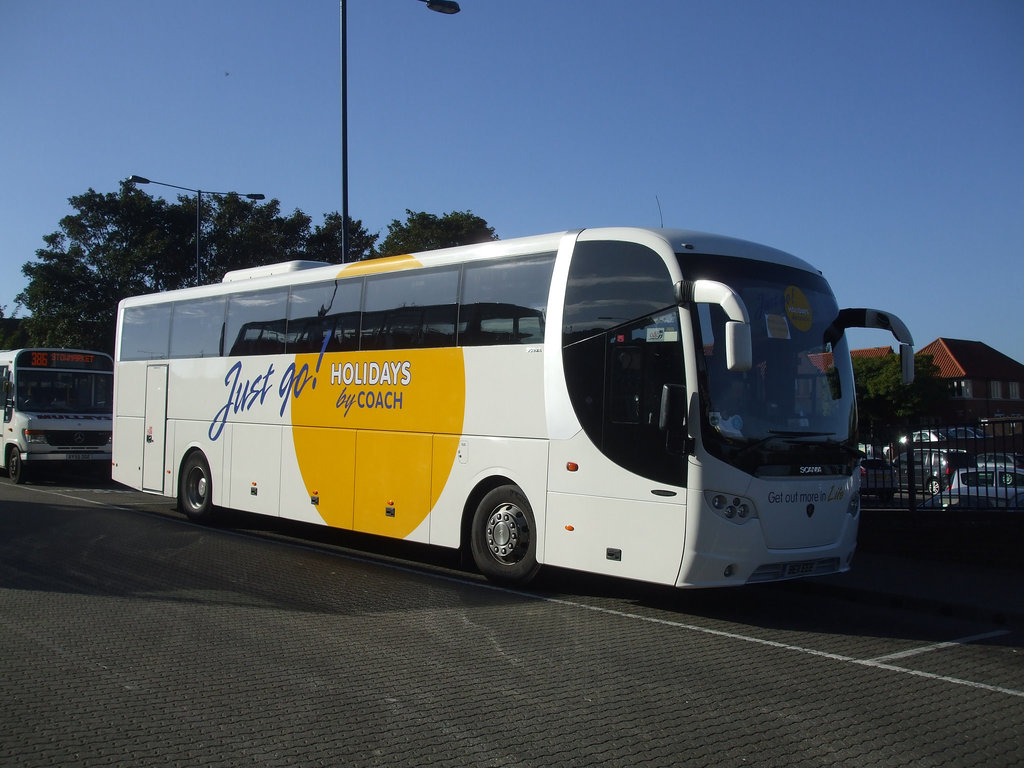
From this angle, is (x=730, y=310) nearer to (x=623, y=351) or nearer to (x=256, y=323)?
(x=623, y=351)

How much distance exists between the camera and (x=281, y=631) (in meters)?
7.24

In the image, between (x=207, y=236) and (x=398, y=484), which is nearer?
(x=398, y=484)

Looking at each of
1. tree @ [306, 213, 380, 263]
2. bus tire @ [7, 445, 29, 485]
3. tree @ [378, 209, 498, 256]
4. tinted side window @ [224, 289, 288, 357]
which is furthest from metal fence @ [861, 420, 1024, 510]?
tree @ [306, 213, 380, 263]

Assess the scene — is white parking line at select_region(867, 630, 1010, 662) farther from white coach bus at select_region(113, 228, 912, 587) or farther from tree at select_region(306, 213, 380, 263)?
tree at select_region(306, 213, 380, 263)

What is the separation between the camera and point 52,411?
68.7ft

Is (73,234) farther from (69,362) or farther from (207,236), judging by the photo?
(69,362)

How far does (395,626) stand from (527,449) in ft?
7.99

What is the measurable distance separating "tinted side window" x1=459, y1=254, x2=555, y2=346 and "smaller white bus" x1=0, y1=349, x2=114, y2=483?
47.7ft

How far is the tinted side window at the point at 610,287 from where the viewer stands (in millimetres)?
8211

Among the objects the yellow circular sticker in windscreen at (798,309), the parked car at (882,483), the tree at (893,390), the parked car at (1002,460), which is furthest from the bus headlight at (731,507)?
the tree at (893,390)

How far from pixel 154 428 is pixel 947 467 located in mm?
12404

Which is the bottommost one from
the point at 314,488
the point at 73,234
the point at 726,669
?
the point at 726,669

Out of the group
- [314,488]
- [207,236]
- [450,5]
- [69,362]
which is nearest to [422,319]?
[314,488]

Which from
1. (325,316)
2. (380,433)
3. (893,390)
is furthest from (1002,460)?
(893,390)
